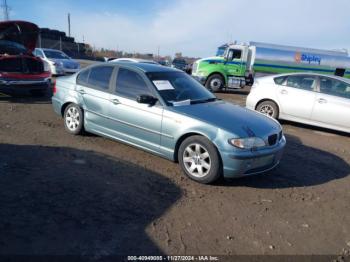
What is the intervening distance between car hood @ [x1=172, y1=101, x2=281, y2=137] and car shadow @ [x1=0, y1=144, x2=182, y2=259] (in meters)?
1.05

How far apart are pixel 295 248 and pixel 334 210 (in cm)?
125

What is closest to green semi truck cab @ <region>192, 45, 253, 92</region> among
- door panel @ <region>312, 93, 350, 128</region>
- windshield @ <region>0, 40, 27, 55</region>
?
door panel @ <region>312, 93, 350, 128</region>

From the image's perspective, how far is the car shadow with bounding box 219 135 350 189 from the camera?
488 cm

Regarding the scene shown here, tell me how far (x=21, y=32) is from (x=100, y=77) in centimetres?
624

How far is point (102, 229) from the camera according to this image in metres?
3.36

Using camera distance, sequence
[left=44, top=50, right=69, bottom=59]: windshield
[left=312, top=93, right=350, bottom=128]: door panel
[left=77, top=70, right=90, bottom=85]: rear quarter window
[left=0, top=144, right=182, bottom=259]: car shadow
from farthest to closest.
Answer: [left=44, top=50, right=69, bottom=59]: windshield < [left=312, top=93, right=350, bottom=128]: door panel < [left=77, top=70, right=90, bottom=85]: rear quarter window < [left=0, top=144, right=182, bottom=259]: car shadow

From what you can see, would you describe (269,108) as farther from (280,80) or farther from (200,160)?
(200,160)

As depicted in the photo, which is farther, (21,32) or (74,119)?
(21,32)

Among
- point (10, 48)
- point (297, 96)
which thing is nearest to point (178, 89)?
point (297, 96)

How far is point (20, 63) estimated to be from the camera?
969 centimetres

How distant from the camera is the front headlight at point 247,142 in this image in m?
4.34

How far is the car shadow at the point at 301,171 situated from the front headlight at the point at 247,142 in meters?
0.66

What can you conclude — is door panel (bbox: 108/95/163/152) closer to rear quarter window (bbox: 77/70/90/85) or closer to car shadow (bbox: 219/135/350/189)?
rear quarter window (bbox: 77/70/90/85)

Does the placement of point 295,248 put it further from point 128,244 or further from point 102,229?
point 102,229
